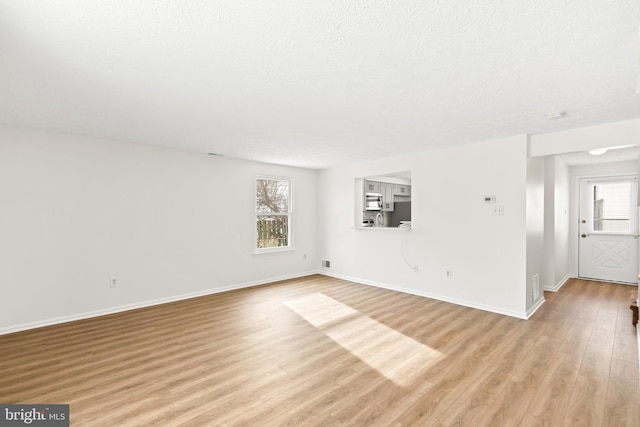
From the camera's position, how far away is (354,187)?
5984mm

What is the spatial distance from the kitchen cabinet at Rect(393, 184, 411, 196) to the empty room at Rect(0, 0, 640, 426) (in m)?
1.05

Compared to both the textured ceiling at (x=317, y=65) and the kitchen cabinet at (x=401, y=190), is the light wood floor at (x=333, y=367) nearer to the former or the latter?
the textured ceiling at (x=317, y=65)

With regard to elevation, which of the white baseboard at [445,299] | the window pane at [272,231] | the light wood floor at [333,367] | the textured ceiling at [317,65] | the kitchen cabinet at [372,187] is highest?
the textured ceiling at [317,65]

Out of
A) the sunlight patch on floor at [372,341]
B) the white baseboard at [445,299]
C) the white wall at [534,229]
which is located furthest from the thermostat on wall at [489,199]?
the sunlight patch on floor at [372,341]

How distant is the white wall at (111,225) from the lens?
351 cm

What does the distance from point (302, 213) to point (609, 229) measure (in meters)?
6.11

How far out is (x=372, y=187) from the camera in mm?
6465

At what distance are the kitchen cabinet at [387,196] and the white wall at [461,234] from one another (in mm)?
1136

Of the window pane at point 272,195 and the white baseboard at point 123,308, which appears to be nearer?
the white baseboard at point 123,308

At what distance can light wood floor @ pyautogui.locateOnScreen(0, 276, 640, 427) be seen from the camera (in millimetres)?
2016

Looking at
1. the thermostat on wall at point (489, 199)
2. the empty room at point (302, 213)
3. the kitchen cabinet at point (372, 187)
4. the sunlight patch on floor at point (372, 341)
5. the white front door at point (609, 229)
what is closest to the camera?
the empty room at point (302, 213)

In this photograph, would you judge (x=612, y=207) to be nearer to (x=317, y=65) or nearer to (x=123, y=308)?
(x=317, y=65)

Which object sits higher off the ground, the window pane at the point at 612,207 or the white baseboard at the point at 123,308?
the window pane at the point at 612,207

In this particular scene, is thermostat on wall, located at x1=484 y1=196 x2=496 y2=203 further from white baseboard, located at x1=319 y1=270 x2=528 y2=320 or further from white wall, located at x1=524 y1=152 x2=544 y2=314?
white baseboard, located at x1=319 y1=270 x2=528 y2=320
